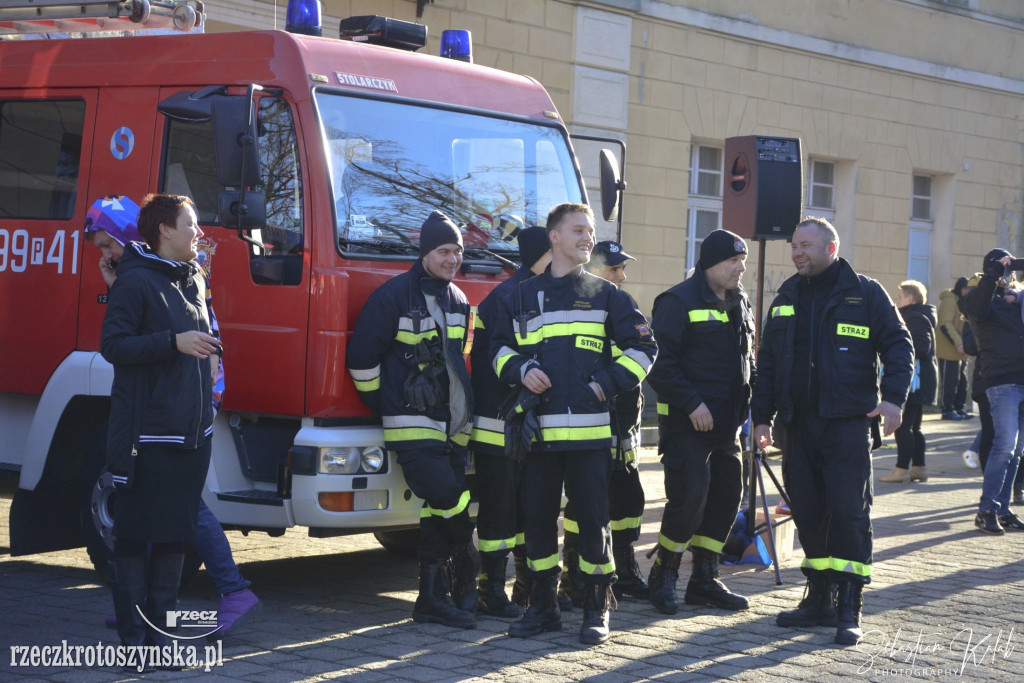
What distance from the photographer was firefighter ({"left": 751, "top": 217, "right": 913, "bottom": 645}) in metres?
6.20

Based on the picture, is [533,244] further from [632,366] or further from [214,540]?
[214,540]

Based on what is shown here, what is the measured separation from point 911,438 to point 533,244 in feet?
21.2

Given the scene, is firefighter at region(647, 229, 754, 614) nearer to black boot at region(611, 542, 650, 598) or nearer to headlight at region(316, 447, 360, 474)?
black boot at region(611, 542, 650, 598)

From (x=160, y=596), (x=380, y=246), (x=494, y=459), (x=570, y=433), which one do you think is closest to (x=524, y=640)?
(x=494, y=459)

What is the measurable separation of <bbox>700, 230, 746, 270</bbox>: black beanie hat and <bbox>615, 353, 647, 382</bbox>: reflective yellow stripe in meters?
0.97

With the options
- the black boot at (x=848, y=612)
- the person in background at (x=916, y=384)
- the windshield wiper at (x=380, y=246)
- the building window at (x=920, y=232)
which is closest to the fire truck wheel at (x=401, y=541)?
the windshield wiper at (x=380, y=246)

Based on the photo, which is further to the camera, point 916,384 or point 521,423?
point 916,384

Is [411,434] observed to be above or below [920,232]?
below

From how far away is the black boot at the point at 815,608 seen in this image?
6332mm

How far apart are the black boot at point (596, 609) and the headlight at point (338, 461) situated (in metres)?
1.17

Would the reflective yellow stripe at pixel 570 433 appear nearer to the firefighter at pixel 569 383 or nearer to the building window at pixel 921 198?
the firefighter at pixel 569 383

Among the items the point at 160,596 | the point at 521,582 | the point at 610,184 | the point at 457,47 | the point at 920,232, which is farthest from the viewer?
the point at 920,232

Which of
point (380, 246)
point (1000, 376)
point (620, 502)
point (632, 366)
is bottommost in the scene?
point (620, 502)

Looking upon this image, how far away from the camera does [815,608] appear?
6.38 meters
